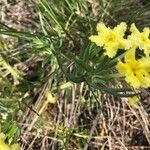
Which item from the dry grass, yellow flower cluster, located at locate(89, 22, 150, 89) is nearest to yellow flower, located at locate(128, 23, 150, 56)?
yellow flower cluster, located at locate(89, 22, 150, 89)

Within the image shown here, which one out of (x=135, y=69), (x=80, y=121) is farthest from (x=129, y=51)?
(x=80, y=121)

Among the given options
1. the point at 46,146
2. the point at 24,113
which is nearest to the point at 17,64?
the point at 24,113

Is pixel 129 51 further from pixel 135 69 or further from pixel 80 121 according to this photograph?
pixel 80 121

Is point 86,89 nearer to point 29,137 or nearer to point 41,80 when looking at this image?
point 41,80

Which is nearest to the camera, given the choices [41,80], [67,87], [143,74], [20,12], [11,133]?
[143,74]

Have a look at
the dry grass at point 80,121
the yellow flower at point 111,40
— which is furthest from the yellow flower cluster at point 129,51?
the dry grass at point 80,121

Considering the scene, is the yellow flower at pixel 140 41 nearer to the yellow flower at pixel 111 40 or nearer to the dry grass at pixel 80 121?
the yellow flower at pixel 111 40

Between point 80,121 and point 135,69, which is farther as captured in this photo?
point 80,121
